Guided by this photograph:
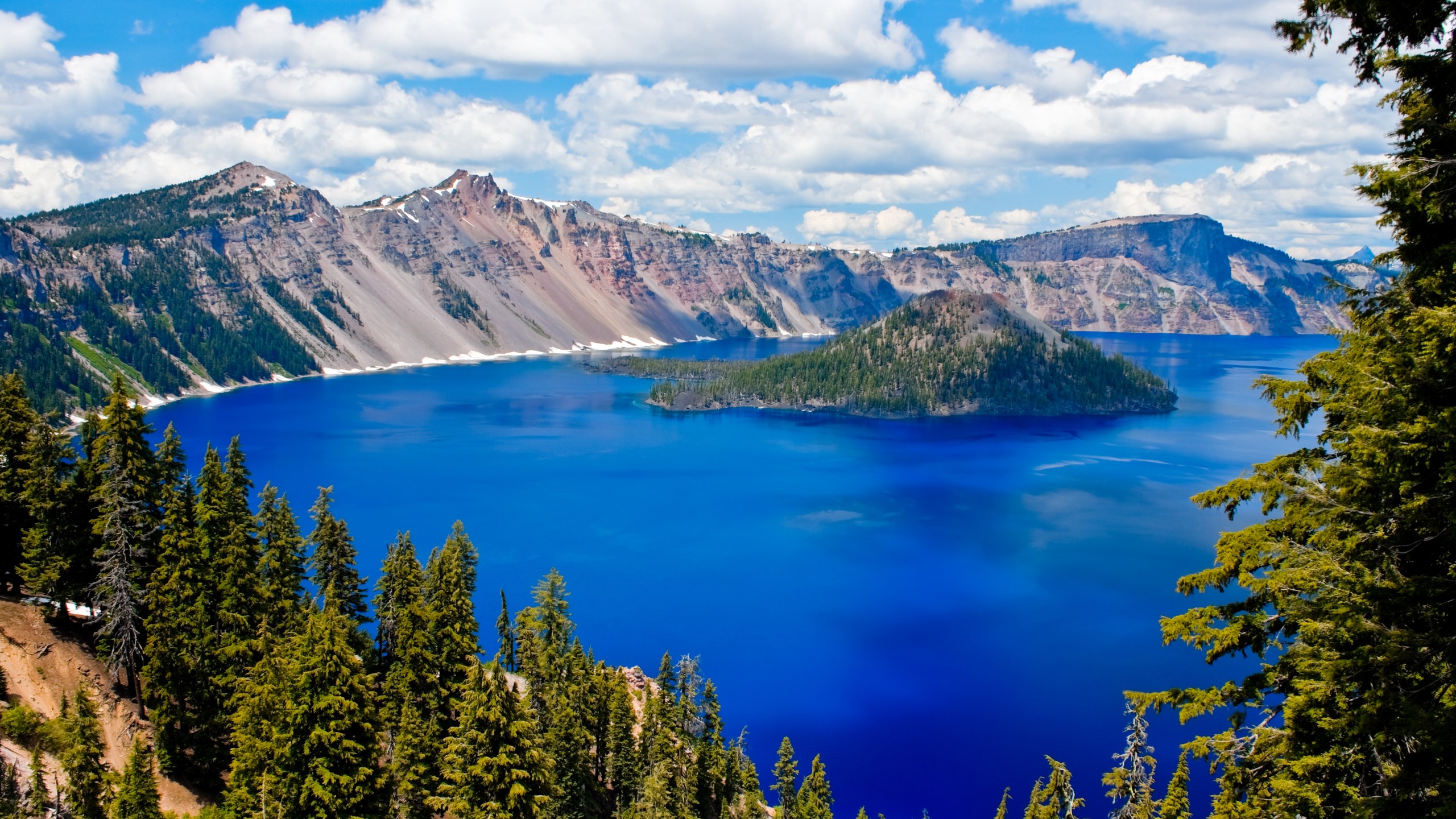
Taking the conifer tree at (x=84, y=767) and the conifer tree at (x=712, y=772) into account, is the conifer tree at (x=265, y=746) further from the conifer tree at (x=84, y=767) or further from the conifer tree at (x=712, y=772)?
the conifer tree at (x=712, y=772)

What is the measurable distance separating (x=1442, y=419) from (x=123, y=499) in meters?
40.3

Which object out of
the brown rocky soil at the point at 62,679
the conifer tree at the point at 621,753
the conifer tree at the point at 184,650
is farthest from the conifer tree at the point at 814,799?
the conifer tree at the point at 184,650

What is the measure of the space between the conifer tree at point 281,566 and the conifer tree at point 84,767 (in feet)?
23.3

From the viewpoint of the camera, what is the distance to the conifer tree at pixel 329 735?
76.1 feet

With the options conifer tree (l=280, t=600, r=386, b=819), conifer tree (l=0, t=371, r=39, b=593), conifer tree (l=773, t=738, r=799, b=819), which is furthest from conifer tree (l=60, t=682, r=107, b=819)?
conifer tree (l=773, t=738, r=799, b=819)

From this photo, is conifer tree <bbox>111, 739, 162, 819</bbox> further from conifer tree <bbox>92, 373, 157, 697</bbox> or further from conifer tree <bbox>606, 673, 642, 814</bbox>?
conifer tree <bbox>606, 673, 642, 814</bbox>

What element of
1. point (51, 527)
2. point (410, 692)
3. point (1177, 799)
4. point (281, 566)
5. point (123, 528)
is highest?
point (123, 528)

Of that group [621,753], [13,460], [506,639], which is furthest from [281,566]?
[621,753]

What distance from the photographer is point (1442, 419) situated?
1013 centimetres

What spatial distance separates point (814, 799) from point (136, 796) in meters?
26.1

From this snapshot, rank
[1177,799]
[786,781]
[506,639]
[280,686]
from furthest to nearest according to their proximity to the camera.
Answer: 1. [506,639]
2. [786,781]
3. [280,686]
4. [1177,799]

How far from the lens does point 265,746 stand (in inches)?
952

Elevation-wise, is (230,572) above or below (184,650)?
above

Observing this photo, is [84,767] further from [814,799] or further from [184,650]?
[814,799]
